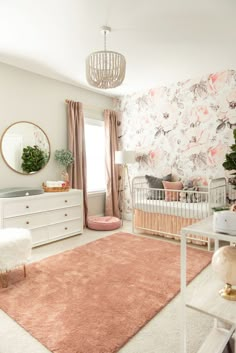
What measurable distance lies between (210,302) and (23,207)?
102 inches

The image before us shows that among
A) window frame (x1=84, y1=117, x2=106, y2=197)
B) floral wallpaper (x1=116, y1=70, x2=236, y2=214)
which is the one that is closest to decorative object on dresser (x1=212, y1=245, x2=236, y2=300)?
floral wallpaper (x1=116, y1=70, x2=236, y2=214)

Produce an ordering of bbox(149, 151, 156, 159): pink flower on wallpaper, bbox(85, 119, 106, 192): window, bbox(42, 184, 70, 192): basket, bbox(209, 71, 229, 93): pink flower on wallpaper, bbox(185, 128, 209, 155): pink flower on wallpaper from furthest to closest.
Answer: bbox(85, 119, 106, 192): window
bbox(149, 151, 156, 159): pink flower on wallpaper
bbox(185, 128, 209, 155): pink flower on wallpaper
bbox(209, 71, 229, 93): pink flower on wallpaper
bbox(42, 184, 70, 192): basket

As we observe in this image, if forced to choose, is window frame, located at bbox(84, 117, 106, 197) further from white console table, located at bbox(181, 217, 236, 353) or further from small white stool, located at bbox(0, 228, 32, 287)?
white console table, located at bbox(181, 217, 236, 353)

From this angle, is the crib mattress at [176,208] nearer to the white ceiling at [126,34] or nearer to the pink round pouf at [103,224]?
the pink round pouf at [103,224]

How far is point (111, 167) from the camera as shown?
5.05 meters

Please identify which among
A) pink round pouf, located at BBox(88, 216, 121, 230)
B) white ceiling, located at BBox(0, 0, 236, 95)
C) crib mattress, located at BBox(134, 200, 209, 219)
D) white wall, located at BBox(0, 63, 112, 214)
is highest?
white ceiling, located at BBox(0, 0, 236, 95)

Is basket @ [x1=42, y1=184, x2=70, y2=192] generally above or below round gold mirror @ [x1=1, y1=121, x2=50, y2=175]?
below

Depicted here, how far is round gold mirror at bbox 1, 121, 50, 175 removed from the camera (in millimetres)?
3482

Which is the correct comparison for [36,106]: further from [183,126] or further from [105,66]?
[183,126]

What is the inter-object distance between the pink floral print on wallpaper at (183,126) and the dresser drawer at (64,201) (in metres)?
1.56

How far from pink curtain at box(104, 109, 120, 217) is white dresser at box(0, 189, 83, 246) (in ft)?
3.68

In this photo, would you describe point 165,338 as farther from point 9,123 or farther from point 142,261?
point 9,123

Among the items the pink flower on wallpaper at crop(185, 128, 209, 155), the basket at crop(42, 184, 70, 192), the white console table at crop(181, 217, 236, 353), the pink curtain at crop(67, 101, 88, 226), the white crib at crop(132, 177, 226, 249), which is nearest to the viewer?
the white console table at crop(181, 217, 236, 353)

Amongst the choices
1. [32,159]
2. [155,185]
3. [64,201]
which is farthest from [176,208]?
[32,159]
